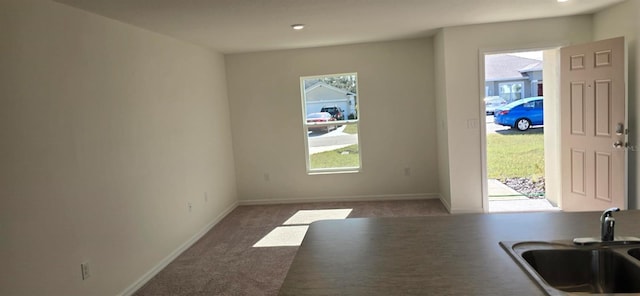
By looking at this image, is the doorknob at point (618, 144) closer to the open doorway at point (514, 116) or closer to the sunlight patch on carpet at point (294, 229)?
the sunlight patch on carpet at point (294, 229)

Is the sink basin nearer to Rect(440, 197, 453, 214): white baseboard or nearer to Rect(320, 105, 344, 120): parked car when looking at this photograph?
Rect(440, 197, 453, 214): white baseboard

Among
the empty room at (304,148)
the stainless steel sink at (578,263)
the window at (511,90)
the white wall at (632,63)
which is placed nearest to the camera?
the stainless steel sink at (578,263)

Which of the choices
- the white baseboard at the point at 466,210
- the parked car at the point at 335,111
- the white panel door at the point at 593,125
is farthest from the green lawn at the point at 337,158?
the white panel door at the point at 593,125

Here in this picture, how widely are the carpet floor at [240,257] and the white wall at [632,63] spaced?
1936 mm

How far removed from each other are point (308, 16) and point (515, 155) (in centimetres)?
539

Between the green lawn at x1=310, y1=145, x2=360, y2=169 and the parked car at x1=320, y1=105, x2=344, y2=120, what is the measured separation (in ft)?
1.48

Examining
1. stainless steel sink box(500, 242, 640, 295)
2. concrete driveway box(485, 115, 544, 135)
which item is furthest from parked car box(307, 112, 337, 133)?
stainless steel sink box(500, 242, 640, 295)

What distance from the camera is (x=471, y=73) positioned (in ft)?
15.6

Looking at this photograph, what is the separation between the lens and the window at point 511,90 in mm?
7699

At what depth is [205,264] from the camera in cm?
386

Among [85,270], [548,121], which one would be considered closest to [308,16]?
[85,270]

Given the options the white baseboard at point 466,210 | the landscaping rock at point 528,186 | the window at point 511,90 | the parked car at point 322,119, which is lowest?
the landscaping rock at point 528,186

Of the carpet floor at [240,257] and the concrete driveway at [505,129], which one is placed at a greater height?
the concrete driveway at [505,129]

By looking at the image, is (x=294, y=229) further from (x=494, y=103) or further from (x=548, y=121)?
(x=494, y=103)
